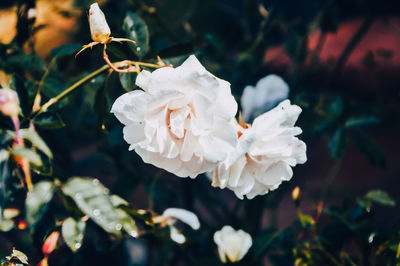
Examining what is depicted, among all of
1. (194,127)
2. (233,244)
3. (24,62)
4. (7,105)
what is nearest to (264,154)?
(194,127)

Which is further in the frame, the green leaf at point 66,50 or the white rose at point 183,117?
the green leaf at point 66,50

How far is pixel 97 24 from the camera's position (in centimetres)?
45

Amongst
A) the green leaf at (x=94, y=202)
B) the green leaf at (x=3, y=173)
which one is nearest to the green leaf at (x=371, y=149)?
the green leaf at (x=94, y=202)

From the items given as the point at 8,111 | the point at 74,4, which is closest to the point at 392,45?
the point at 74,4

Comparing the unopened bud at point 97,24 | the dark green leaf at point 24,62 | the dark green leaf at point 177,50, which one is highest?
the unopened bud at point 97,24

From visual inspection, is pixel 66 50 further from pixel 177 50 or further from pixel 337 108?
pixel 337 108

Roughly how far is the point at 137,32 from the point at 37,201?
0.31 metres

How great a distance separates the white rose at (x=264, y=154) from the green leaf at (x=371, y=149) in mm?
329

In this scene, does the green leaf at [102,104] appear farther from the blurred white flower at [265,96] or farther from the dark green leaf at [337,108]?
the dark green leaf at [337,108]

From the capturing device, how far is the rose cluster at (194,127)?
0.43 metres

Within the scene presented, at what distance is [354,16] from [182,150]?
1.33 meters

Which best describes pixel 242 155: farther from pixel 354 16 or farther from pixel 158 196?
pixel 354 16

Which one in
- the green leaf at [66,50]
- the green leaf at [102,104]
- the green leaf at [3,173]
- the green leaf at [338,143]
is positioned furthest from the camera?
the green leaf at [338,143]

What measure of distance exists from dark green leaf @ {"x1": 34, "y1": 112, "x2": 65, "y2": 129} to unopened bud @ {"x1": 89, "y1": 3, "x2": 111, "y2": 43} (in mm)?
128
